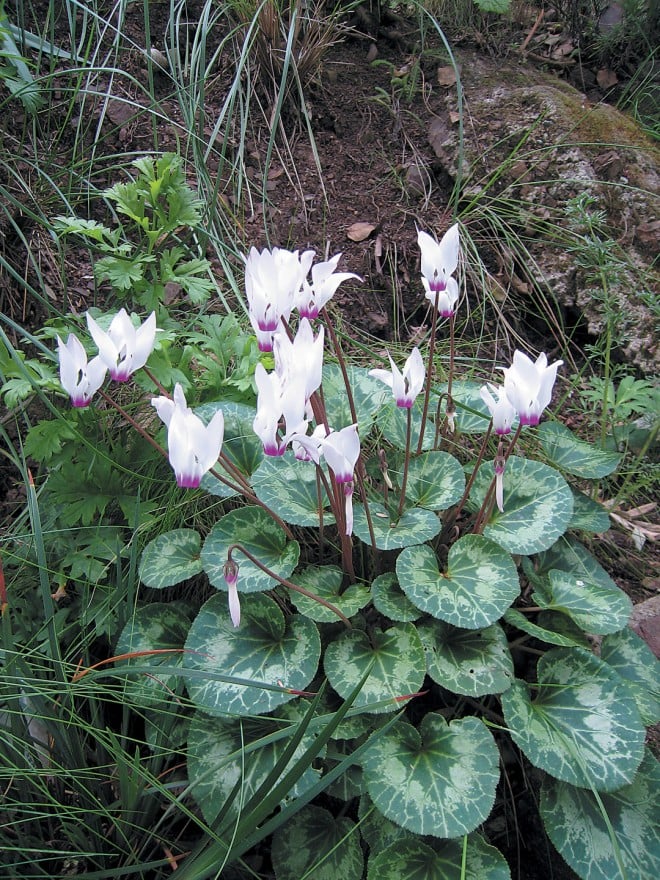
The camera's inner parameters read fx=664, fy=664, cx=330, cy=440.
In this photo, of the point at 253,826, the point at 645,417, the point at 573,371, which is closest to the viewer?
the point at 253,826

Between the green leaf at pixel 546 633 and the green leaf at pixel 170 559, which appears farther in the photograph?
the green leaf at pixel 170 559

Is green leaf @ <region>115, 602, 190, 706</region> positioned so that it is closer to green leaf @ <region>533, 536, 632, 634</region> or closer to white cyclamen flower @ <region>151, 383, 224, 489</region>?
white cyclamen flower @ <region>151, 383, 224, 489</region>

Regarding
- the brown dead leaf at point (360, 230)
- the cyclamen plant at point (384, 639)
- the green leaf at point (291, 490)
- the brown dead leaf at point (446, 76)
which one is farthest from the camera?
the brown dead leaf at point (446, 76)

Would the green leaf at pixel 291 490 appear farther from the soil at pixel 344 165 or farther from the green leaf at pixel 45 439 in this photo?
the soil at pixel 344 165

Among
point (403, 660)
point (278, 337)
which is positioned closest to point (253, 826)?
point (403, 660)

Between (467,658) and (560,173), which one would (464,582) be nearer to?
(467,658)

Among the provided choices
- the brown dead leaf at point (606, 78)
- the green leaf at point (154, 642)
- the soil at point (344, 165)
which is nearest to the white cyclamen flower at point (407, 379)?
the green leaf at point (154, 642)

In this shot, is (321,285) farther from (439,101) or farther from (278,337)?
(439,101)
